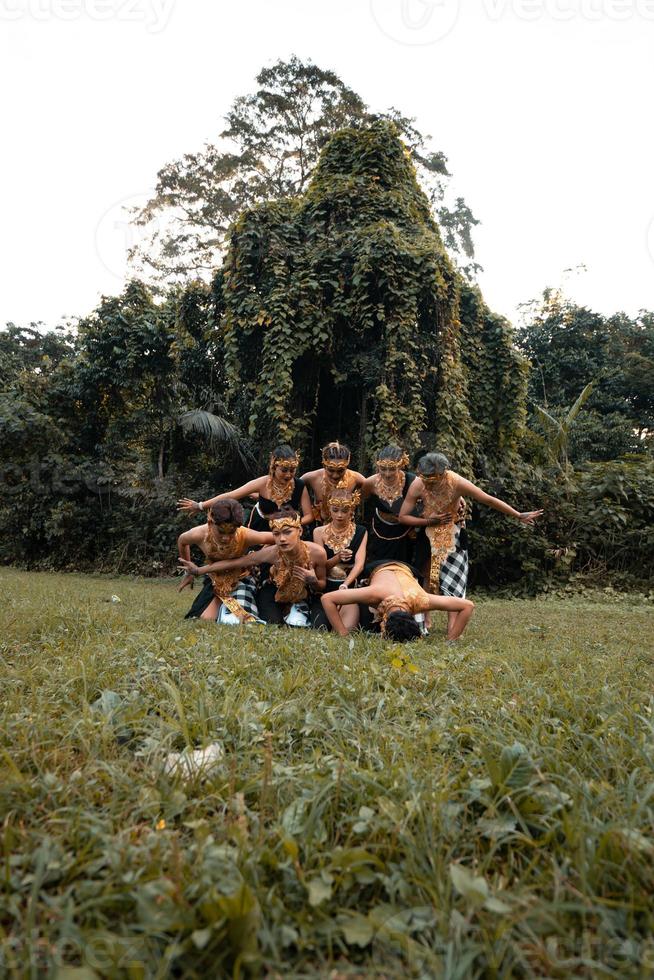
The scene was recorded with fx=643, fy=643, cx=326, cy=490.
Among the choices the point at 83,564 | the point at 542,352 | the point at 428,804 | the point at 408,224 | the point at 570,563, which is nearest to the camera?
the point at 428,804

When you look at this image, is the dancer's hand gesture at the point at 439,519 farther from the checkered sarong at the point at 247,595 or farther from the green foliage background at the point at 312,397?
the green foliage background at the point at 312,397

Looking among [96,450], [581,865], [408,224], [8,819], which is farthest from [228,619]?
[96,450]

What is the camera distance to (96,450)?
52.6ft

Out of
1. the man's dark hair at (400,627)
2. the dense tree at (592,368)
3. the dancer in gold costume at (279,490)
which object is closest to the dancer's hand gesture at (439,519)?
the dancer in gold costume at (279,490)

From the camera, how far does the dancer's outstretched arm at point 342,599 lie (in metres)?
5.20

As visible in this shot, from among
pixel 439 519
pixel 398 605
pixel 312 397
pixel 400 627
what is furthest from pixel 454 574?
pixel 312 397

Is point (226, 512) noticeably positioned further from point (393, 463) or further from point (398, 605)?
point (398, 605)

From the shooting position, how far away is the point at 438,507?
6.25 m

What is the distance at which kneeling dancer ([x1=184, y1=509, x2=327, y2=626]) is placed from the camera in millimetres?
5820

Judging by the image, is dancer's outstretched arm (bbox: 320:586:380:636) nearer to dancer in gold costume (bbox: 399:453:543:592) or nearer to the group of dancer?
the group of dancer

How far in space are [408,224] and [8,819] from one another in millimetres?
13333

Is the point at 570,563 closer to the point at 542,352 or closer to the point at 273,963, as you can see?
the point at 273,963

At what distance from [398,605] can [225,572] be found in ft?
6.22

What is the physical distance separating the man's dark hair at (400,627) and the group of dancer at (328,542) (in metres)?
0.71
